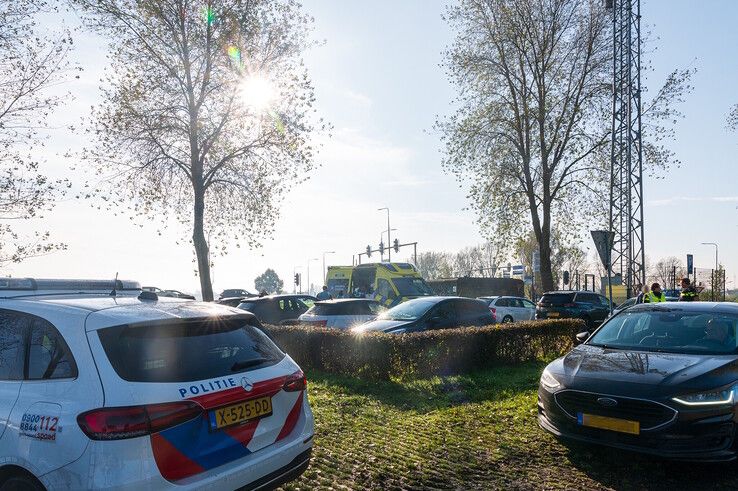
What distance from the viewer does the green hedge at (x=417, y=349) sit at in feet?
31.6

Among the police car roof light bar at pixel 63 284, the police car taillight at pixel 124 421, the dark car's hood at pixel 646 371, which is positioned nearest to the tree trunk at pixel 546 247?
the dark car's hood at pixel 646 371

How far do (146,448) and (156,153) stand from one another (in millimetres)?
20432

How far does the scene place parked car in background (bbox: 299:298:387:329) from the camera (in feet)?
43.9

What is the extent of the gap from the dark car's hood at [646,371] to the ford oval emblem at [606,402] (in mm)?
81

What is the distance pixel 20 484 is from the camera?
3182 mm

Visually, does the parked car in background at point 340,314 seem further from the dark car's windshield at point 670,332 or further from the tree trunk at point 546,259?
the tree trunk at point 546,259

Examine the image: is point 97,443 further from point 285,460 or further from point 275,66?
point 275,66

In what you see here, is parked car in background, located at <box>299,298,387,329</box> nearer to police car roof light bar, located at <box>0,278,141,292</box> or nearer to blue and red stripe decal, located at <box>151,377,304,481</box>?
police car roof light bar, located at <box>0,278,141,292</box>

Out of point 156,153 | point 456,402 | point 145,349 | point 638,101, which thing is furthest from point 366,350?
point 638,101

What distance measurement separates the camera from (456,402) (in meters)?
8.05

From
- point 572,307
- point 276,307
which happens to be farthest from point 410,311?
point 572,307

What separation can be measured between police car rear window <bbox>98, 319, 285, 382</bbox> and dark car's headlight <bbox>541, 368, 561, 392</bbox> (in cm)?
295

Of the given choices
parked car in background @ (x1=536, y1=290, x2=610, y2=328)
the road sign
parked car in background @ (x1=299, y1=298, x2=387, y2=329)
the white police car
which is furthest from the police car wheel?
parked car in background @ (x1=536, y1=290, x2=610, y2=328)

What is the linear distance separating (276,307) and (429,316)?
21.1 feet
